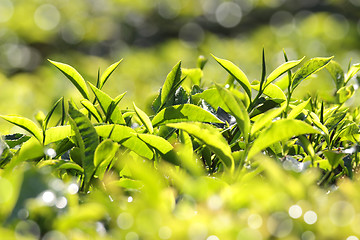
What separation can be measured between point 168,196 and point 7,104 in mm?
A: 2854

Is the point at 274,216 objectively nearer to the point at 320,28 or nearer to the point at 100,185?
the point at 100,185

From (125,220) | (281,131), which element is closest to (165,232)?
(125,220)

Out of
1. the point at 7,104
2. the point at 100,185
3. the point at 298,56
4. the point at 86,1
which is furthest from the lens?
the point at 86,1

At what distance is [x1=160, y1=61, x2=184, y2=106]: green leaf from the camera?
41.3 inches

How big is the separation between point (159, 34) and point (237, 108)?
534 cm

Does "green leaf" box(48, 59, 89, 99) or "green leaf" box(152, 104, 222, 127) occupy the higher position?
"green leaf" box(48, 59, 89, 99)

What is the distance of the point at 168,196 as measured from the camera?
745 millimetres

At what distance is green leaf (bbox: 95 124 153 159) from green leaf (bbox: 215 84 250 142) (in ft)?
0.66

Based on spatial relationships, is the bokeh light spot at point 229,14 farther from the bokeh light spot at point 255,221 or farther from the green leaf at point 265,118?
the bokeh light spot at point 255,221

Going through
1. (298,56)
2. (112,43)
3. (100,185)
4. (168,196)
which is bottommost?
(112,43)

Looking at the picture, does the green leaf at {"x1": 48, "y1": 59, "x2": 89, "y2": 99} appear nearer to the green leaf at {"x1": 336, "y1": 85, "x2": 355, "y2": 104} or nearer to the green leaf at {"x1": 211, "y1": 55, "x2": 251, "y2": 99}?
the green leaf at {"x1": 211, "y1": 55, "x2": 251, "y2": 99}

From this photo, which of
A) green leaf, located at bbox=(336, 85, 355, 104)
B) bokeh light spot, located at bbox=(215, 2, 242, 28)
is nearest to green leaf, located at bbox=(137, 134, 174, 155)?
green leaf, located at bbox=(336, 85, 355, 104)

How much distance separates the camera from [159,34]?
20.0ft

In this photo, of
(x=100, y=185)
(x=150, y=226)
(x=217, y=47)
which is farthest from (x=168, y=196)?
(x=217, y=47)
